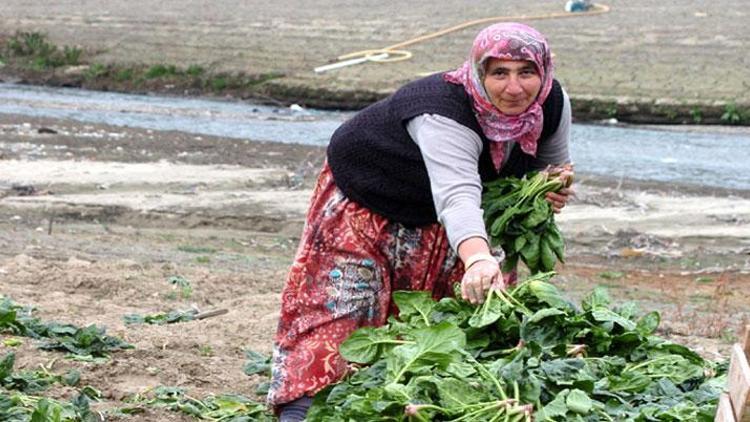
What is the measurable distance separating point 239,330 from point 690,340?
214 centimetres

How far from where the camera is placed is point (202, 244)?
415 inches

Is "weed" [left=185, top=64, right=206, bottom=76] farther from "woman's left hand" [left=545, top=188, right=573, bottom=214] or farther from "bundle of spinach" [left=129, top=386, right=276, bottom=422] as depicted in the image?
"woman's left hand" [left=545, top=188, right=573, bottom=214]

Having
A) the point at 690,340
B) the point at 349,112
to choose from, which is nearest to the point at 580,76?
the point at 349,112

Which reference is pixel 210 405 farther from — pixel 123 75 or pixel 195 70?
→ pixel 123 75

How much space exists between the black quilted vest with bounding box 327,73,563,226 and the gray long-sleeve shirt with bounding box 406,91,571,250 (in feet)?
0.18

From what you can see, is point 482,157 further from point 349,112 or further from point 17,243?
point 349,112

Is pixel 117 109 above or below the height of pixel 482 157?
below

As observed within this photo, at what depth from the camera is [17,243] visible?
940cm

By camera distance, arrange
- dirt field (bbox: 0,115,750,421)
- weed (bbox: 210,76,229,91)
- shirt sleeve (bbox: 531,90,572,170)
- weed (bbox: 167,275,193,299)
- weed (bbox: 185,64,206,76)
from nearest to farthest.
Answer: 1. shirt sleeve (bbox: 531,90,572,170)
2. dirt field (bbox: 0,115,750,421)
3. weed (bbox: 167,275,193,299)
4. weed (bbox: 210,76,229,91)
5. weed (bbox: 185,64,206,76)

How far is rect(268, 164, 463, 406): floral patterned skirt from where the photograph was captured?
4.62 m

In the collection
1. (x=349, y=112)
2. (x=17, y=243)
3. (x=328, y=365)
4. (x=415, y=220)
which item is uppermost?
(x=415, y=220)

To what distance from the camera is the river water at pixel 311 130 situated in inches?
648

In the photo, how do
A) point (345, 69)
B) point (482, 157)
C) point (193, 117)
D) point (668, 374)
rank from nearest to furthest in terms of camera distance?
point (668, 374), point (482, 157), point (193, 117), point (345, 69)

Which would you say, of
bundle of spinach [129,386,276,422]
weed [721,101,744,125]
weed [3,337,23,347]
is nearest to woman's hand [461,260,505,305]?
bundle of spinach [129,386,276,422]
